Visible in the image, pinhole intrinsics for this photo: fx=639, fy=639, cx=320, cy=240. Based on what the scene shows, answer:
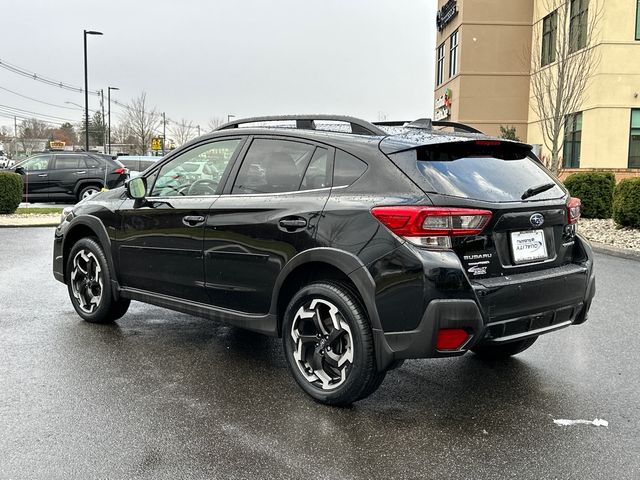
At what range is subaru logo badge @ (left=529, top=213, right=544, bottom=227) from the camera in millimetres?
3835

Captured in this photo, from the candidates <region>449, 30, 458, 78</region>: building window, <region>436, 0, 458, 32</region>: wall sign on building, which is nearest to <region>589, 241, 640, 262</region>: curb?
<region>449, 30, 458, 78</region>: building window

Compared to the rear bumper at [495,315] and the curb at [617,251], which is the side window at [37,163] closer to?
the curb at [617,251]

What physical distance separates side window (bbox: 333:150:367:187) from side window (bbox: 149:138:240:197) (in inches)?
40.3

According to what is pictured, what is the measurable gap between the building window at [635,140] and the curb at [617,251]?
47.0ft

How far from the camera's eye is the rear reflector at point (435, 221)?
348cm

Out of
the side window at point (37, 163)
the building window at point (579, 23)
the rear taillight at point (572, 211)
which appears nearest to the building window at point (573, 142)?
the building window at point (579, 23)

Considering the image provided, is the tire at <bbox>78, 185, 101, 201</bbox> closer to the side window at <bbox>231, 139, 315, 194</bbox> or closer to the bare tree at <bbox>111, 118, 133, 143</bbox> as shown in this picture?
the side window at <bbox>231, 139, 315, 194</bbox>

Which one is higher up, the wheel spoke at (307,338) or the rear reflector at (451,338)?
the rear reflector at (451,338)

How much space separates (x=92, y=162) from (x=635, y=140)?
1974 cm

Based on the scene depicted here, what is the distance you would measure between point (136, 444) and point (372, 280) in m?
1.54

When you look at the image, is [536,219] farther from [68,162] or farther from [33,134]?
[33,134]

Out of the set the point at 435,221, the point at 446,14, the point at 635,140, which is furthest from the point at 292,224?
the point at 446,14

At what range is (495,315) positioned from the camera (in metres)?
3.58

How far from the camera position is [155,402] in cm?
396
